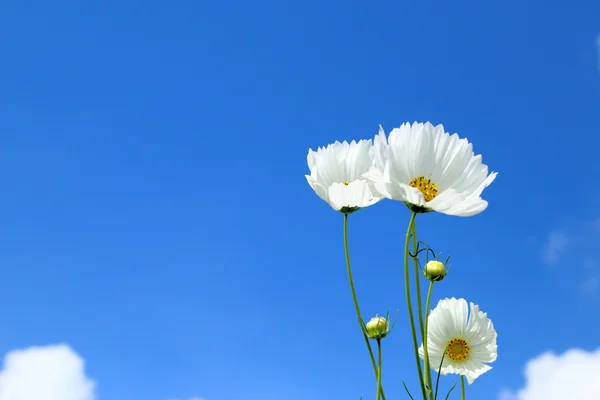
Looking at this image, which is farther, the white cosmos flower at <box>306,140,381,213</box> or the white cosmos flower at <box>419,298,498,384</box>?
the white cosmos flower at <box>419,298,498,384</box>

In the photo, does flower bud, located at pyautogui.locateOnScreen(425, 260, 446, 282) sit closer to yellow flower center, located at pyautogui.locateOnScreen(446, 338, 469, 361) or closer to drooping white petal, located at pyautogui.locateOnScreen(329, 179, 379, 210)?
yellow flower center, located at pyautogui.locateOnScreen(446, 338, 469, 361)

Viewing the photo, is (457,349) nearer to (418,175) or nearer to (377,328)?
(377,328)

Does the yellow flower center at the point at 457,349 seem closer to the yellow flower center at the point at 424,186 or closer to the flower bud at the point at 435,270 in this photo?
the flower bud at the point at 435,270

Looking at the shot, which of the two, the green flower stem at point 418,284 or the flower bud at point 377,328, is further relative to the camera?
the flower bud at point 377,328

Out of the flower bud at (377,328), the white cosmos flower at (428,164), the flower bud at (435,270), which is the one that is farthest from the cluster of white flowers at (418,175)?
the flower bud at (435,270)

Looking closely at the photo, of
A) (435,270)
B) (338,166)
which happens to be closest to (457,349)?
(435,270)

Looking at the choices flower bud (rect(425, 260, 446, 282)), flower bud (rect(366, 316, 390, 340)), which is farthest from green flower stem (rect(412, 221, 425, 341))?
flower bud (rect(425, 260, 446, 282))
